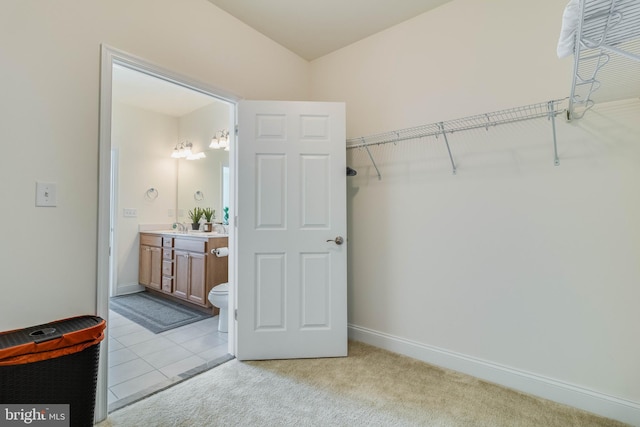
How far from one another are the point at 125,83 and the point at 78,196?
108 inches

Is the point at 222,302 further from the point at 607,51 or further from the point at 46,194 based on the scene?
the point at 607,51

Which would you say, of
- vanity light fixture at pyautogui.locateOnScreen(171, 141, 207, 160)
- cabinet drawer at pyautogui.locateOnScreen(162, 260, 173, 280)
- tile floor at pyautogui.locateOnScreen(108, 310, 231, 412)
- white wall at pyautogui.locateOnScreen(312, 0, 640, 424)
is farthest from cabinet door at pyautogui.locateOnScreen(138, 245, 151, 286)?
white wall at pyautogui.locateOnScreen(312, 0, 640, 424)

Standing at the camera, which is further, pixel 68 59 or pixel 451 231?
pixel 451 231

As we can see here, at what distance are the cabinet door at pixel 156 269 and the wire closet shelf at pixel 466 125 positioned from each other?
9.83ft

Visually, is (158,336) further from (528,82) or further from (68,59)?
(528,82)

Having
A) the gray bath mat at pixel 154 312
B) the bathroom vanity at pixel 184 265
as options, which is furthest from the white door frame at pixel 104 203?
the bathroom vanity at pixel 184 265

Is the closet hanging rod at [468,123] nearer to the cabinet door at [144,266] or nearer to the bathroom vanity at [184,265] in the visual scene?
the bathroom vanity at [184,265]

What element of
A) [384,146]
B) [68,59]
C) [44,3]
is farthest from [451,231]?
[44,3]

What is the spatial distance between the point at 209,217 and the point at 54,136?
8.92 ft

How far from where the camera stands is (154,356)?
2.35 m

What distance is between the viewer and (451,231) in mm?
2115

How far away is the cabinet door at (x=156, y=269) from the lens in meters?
3.93

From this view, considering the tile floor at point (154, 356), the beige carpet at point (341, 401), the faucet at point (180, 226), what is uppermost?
the faucet at point (180, 226)

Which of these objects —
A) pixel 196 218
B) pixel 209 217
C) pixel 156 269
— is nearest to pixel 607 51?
pixel 209 217
